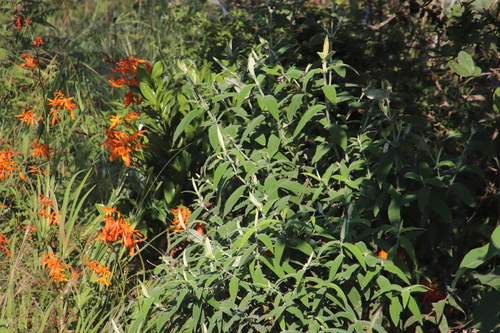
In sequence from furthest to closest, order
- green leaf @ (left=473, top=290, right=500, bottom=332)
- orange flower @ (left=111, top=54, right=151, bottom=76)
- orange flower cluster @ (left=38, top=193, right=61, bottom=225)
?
orange flower @ (left=111, top=54, right=151, bottom=76)
orange flower cluster @ (left=38, top=193, right=61, bottom=225)
green leaf @ (left=473, top=290, right=500, bottom=332)

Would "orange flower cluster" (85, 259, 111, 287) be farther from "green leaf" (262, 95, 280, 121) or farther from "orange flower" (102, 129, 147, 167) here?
"green leaf" (262, 95, 280, 121)

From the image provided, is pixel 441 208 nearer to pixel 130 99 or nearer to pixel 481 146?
pixel 481 146

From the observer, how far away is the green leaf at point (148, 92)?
8.21 feet

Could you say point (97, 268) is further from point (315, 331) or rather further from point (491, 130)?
point (491, 130)

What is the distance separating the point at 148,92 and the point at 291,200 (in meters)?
1.01

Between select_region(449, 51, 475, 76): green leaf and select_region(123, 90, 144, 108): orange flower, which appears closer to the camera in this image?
select_region(449, 51, 475, 76): green leaf

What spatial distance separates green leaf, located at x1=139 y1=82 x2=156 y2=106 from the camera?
2.50 meters

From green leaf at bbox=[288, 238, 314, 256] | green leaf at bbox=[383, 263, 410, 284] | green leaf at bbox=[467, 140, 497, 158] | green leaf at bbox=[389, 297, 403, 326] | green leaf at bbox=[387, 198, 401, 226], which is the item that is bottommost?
green leaf at bbox=[389, 297, 403, 326]

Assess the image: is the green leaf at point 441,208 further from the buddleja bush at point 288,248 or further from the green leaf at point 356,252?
the green leaf at point 356,252

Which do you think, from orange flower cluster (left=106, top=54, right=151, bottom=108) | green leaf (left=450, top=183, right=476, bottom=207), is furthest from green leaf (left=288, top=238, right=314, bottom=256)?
orange flower cluster (left=106, top=54, right=151, bottom=108)

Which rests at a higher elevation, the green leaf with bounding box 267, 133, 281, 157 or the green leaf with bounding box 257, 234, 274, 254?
the green leaf with bounding box 267, 133, 281, 157

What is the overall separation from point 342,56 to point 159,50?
226 cm

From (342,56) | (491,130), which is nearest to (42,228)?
(342,56)

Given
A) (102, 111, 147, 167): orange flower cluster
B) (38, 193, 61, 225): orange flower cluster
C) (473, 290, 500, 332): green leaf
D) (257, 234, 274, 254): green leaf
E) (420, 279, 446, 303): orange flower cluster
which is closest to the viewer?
(473, 290, 500, 332): green leaf
